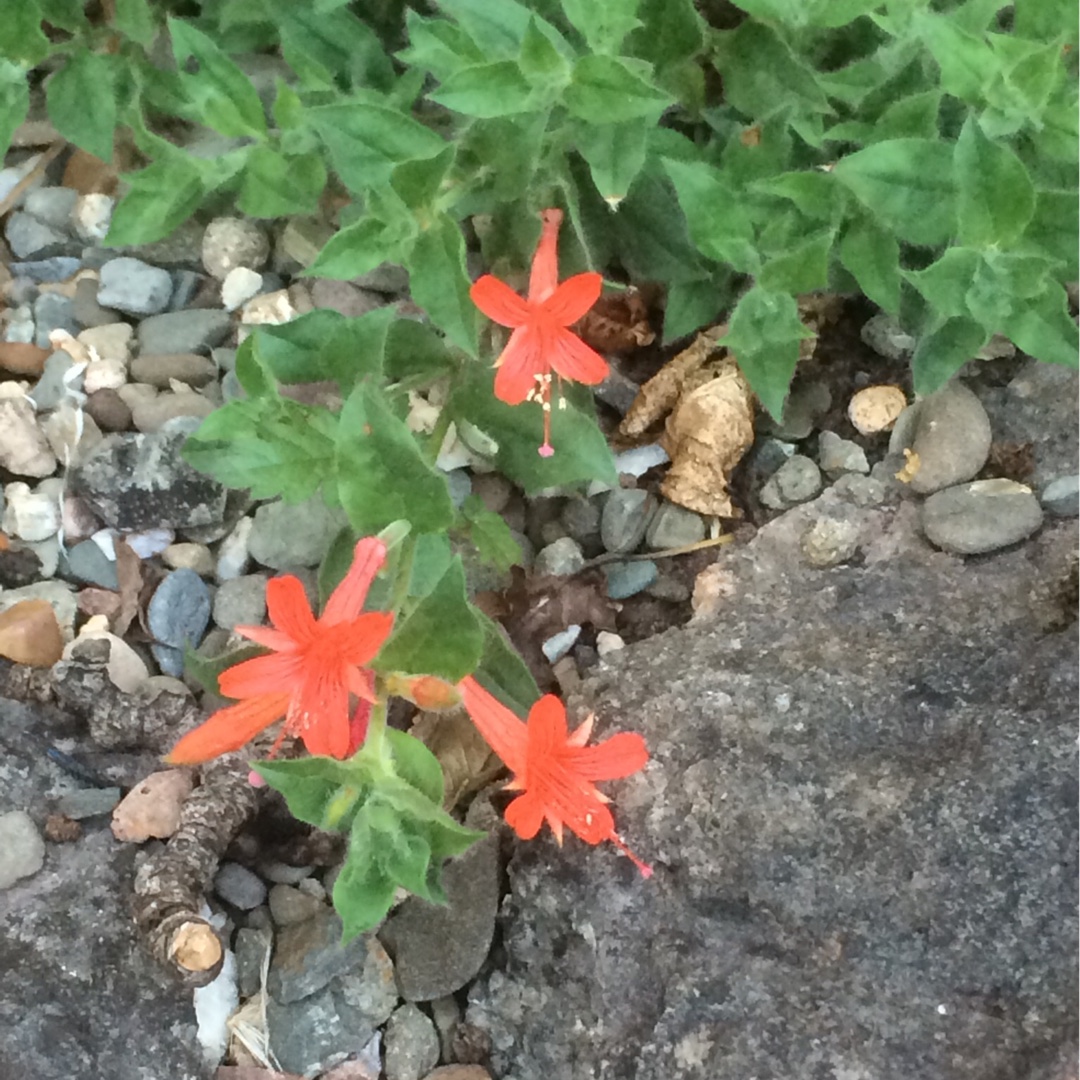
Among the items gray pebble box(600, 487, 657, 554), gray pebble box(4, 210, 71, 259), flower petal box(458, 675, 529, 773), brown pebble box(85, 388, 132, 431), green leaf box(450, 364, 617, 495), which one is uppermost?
green leaf box(450, 364, 617, 495)

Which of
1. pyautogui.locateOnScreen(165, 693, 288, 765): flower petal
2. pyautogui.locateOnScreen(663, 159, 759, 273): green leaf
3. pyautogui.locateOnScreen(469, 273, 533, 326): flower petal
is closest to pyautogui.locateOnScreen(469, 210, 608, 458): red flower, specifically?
pyautogui.locateOnScreen(469, 273, 533, 326): flower petal

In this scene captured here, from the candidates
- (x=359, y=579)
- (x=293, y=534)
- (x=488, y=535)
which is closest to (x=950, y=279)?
(x=488, y=535)

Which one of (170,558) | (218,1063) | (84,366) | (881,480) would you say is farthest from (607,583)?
(84,366)

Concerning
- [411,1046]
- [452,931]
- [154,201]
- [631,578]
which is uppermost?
[154,201]

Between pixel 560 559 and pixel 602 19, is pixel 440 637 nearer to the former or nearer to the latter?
pixel 560 559

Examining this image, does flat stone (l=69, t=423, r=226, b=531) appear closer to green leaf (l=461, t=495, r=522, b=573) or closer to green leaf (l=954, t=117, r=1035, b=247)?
green leaf (l=461, t=495, r=522, b=573)
